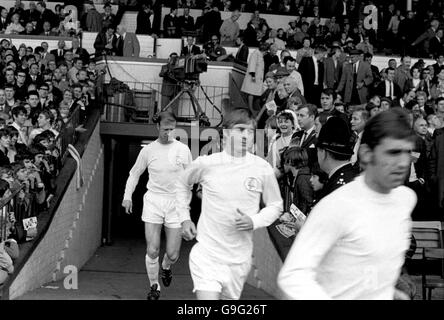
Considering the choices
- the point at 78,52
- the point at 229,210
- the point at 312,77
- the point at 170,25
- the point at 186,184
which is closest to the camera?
the point at 229,210

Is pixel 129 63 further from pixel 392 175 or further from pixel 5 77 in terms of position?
pixel 392 175

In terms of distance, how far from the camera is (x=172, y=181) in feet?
41.7

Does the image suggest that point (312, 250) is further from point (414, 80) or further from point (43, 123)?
point (414, 80)

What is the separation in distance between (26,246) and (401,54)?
16633mm

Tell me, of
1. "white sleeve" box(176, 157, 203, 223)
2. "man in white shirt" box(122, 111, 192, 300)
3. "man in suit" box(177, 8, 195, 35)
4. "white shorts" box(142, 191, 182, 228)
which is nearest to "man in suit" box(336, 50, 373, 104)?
"man in suit" box(177, 8, 195, 35)

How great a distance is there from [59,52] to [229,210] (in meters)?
16.7

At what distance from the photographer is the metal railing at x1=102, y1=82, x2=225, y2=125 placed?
21.2 m

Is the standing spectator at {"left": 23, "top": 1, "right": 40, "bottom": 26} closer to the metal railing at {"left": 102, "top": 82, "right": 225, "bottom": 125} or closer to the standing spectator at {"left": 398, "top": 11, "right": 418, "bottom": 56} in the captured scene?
the metal railing at {"left": 102, "top": 82, "right": 225, "bottom": 125}

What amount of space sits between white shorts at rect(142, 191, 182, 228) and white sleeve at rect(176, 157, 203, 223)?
4.04 m

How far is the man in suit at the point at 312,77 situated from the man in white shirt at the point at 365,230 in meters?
16.4

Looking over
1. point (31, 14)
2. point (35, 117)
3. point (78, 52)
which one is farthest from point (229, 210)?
point (31, 14)

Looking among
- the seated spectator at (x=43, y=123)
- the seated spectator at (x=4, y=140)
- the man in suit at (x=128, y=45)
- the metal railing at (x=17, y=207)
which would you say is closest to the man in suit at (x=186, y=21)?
the man in suit at (x=128, y=45)

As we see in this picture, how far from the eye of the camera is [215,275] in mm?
7855
